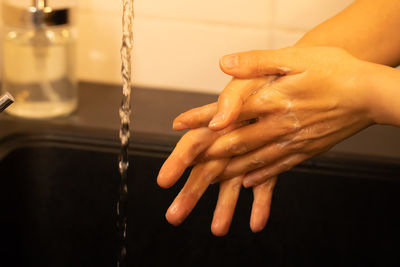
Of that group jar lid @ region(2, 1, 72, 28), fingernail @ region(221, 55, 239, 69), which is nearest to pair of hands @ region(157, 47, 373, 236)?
fingernail @ region(221, 55, 239, 69)

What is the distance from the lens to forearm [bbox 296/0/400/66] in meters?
0.82

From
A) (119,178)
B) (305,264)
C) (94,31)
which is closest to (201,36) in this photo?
(94,31)

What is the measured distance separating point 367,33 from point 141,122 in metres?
0.37

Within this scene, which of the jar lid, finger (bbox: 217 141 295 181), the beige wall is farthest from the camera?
the beige wall

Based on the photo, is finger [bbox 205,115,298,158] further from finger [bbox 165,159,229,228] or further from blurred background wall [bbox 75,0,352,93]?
blurred background wall [bbox 75,0,352,93]

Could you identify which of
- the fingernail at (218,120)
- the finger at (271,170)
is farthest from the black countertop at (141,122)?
the fingernail at (218,120)

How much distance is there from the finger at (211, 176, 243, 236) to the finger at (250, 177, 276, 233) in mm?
26

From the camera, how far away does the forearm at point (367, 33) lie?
816mm

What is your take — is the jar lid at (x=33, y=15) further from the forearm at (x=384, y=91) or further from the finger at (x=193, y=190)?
the forearm at (x=384, y=91)

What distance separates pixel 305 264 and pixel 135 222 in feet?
0.85

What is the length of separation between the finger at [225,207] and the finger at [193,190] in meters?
0.03

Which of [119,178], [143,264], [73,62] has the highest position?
[73,62]

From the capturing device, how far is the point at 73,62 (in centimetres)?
100

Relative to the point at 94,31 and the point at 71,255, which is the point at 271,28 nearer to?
the point at 94,31
